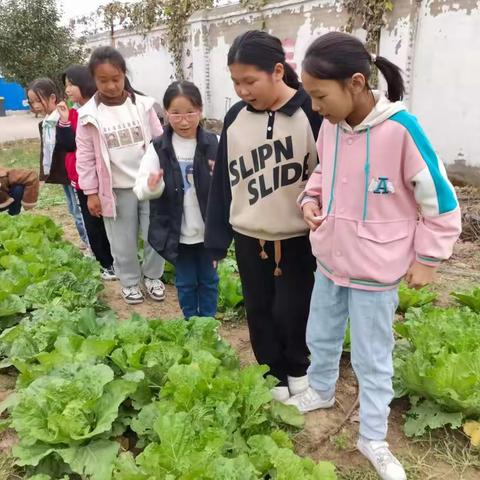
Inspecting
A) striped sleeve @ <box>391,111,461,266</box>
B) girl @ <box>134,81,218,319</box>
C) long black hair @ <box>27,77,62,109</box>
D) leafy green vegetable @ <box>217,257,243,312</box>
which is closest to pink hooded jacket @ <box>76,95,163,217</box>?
girl @ <box>134,81,218,319</box>

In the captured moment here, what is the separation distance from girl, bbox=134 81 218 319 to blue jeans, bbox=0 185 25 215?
240 cm

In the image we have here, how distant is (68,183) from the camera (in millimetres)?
4477

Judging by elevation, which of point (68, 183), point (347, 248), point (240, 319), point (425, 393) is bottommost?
point (240, 319)

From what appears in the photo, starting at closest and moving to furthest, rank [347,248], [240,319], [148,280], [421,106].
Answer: [347,248] < [240,319] < [148,280] < [421,106]

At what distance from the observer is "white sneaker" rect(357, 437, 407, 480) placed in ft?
7.17

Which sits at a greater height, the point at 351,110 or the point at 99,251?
the point at 351,110

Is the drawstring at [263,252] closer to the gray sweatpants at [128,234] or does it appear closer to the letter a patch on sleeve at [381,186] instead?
the letter a patch on sleeve at [381,186]

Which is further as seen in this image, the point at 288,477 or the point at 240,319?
the point at 240,319

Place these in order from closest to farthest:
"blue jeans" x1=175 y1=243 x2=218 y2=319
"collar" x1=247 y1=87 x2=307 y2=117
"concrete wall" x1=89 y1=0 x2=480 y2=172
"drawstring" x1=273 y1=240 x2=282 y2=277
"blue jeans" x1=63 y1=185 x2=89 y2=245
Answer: "collar" x1=247 y1=87 x2=307 y2=117, "drawstring" x1=273 y1=240 x2=282 y2=277, "blue jeans" x1=175 y1=243 x2=218 y2=319, "blue jeans" x1=63 y1=185 x2=89 y2=245, "concrete wall" x1=89 y1=0 x2=480 y2=172

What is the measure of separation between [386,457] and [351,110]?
4.79ft

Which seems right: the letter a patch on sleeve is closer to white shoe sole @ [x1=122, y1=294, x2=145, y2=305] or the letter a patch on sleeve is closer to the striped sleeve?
the striped sleeve

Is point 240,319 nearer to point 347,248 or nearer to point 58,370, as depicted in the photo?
point 58,370

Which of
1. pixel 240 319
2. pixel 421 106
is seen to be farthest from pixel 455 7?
pixel 240 319

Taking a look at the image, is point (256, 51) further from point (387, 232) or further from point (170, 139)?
point (170, 139)
